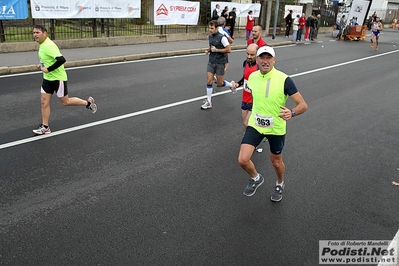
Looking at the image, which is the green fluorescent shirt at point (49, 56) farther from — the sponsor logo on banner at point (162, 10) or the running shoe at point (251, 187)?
the sponsor logo on banner at point (162, 10)

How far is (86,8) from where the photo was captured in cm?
1580

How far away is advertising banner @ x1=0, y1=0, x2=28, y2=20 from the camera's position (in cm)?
1340

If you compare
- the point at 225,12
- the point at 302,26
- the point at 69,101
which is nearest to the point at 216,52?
the point at 69,101

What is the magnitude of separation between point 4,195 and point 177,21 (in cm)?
1656

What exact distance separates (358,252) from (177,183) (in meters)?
2.36

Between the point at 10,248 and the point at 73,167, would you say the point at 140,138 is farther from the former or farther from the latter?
the point at 10,248

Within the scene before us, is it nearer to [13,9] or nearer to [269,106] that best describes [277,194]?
[269,106]

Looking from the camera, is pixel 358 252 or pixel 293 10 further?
pixel 293 10

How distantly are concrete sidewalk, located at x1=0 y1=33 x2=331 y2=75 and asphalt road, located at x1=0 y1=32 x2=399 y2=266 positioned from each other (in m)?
2.77

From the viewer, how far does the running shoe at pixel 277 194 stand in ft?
15.6

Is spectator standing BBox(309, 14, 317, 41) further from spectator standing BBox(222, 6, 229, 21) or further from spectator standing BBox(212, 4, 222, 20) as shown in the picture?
spectator standing BBox(212, 4, 222, 20)

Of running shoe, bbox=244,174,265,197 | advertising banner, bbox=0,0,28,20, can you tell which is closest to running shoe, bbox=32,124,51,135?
running shoe, bbox=244,174,265,197

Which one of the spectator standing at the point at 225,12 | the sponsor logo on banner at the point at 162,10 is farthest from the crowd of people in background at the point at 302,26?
the sponsor logo on banner at the point at 162,10

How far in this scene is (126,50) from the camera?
52.4ft
